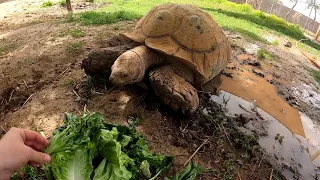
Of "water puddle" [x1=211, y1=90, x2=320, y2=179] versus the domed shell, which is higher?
the domed shell

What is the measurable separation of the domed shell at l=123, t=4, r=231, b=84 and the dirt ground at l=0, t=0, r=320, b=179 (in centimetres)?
71

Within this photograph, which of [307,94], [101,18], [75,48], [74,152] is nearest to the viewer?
[74,152]

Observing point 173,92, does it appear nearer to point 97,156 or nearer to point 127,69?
point 127,69

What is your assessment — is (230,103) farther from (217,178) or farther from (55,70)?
(55,70)

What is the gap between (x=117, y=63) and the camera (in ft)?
11.6

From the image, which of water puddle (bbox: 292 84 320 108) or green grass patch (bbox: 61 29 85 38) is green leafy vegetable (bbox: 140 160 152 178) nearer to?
water puddle (bbox: 292 84 320 108)

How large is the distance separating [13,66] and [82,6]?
919 cm

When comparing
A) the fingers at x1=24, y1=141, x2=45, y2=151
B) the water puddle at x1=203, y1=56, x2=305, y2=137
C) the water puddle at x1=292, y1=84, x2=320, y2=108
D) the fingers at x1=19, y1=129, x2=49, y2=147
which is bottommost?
the water puddle at x1=292, y1=84, x2=320, y2=108

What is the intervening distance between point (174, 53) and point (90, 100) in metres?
1.28

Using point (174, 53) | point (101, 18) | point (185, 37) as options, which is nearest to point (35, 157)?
point (174, 53)

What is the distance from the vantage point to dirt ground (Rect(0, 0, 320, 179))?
10.9 feet

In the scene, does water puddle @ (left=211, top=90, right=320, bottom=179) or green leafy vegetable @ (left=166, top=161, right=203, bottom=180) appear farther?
water puddle @ (left=211, top=90, right=320, bottom=179)

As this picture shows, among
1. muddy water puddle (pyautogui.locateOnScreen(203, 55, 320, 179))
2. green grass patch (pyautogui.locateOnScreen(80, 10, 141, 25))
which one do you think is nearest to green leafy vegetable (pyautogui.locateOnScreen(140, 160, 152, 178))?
muddy water puddle (pyautogui.locateOnScreen(203, 55, 320, 179))

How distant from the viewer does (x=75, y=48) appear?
18.5ft
